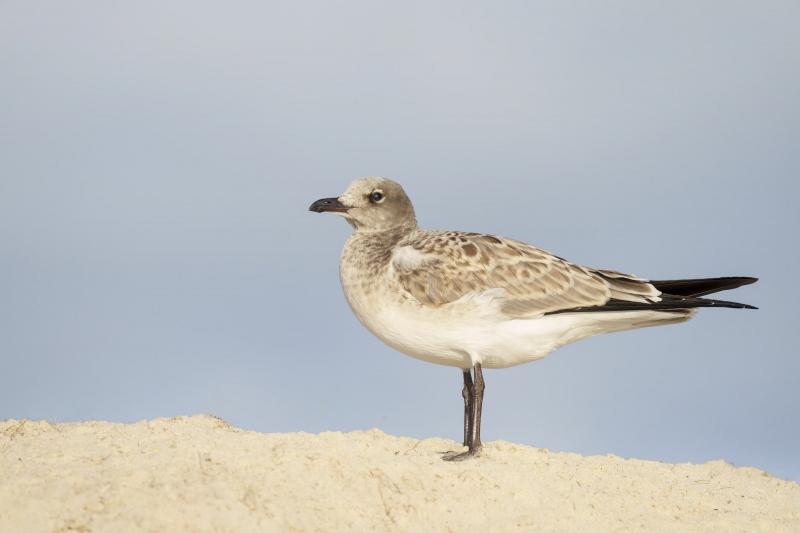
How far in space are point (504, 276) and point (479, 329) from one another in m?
0.80

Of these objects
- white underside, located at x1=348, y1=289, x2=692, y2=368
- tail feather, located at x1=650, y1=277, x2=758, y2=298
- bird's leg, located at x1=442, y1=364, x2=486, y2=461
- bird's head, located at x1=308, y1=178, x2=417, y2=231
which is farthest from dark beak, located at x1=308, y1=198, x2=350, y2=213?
tail feather, located at x1=650, y1=277, x2=758, y2=298

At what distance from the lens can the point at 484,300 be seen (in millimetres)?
9516

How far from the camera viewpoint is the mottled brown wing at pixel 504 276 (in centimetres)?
965

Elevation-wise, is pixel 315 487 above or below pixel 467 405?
below

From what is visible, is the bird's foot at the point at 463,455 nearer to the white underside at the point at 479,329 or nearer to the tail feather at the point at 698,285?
the white underside at the point at 479,329

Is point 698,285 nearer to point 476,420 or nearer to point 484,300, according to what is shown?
point 484,300

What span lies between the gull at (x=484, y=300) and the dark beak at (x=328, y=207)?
707 mm

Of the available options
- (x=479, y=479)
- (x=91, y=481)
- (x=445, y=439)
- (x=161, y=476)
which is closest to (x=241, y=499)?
(x=161, y=476)

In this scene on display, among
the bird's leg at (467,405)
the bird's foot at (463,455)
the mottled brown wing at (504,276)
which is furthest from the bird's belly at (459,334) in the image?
the bird's foot at (463,455)

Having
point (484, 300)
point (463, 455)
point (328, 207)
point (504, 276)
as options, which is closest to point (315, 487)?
point (463, 455)

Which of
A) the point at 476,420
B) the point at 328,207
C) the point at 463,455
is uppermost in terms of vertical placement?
the point at 328,207

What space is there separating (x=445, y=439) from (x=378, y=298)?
8.11 feet

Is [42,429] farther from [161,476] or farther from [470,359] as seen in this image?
[470,359]

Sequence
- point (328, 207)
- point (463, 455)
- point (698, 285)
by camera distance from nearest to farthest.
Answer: point (463, 455)
point (698, 285)
point (328, 207)
